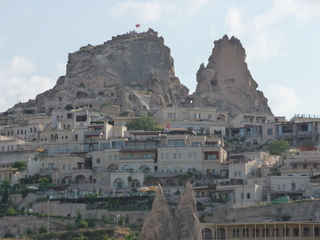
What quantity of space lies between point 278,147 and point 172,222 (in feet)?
175

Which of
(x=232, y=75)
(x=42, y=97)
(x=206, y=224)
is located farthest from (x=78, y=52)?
(x=206, y=224)

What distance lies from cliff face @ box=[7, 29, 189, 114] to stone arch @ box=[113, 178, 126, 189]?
111 feet

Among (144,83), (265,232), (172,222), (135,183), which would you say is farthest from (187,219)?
(144,83)

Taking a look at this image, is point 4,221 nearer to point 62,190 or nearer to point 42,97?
Answer: point 62,190

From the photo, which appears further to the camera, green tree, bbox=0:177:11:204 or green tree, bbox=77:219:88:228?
green tree, bbox=0:177:11:204

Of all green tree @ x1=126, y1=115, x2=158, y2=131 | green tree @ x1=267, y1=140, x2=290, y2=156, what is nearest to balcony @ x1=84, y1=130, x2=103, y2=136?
green tree @ x1=126, y1=115, x2=158, y2=131

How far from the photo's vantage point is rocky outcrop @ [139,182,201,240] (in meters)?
57.1

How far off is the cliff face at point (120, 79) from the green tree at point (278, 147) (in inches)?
1219

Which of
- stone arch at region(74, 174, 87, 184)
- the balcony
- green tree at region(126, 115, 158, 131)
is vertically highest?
green tree at region(126, 115, 158, 131)

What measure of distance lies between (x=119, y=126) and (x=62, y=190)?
66.7 ft

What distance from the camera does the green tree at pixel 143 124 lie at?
400 ft

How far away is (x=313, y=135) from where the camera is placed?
118125 mm

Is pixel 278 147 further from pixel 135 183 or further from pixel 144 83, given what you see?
pixel 144 83

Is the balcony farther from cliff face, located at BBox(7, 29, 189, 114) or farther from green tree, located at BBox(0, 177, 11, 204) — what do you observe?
green tree, located at BBox(0, 177, 11, 204)
